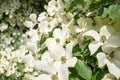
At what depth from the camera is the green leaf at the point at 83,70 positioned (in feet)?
3.95

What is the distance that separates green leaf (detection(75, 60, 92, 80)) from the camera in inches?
47.4

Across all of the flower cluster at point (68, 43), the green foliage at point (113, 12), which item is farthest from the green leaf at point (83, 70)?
the green foliage at point (113, 12)

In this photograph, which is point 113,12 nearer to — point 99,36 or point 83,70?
point 99,36

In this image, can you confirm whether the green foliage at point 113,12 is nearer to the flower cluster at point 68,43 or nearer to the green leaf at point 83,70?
the flower cluster at point 68,43

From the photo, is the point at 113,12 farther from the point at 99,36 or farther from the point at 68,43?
the point at 68,43

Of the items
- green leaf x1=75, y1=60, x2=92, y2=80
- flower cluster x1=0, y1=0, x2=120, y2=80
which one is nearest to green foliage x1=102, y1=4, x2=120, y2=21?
flower cluster x1=0, y1=0, x2=120, y2=80

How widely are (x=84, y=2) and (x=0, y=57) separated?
2705 mm

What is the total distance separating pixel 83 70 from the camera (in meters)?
1.21

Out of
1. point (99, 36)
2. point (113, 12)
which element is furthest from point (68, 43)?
point (113, 12)

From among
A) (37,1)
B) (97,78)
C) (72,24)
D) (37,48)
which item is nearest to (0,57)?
(37,1)

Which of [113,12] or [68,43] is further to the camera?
[68,43]

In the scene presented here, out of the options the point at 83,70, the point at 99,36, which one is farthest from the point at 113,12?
the point at 83,70

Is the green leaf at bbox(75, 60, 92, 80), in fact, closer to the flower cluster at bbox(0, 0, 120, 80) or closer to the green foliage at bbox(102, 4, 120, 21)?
the flower cluster at bbox(0, 0, 120, 80)

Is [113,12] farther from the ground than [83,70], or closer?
farther from the ground
